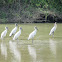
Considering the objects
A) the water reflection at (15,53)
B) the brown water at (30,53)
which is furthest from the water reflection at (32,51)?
the water reflection at (15,53)

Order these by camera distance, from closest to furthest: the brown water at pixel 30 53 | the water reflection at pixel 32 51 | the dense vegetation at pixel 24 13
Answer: the brown water at pixel 30 53 < the water reflection at pixel 32 51 < the dense vegetation at pixel 24 13

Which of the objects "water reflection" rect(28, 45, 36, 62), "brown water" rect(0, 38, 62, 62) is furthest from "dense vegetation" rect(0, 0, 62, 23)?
"water reflection" rect(28, 45, 36, 62)

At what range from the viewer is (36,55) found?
947cm

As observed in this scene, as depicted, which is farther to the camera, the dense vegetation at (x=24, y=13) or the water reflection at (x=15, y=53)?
the dense vegetation at (x=24, y=13)

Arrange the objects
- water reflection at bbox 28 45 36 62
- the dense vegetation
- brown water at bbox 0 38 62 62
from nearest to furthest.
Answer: brown water at bbox 0 38 62 62
water reflection at bbox 28 45 36 62
the dense vegetation

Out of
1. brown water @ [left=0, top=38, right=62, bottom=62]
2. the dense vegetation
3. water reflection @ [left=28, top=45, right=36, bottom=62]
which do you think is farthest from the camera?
the dense vegetation

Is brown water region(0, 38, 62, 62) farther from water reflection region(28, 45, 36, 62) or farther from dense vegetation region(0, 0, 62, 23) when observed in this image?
dense vegetation region(0, 0, 62, 23)

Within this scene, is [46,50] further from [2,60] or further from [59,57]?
Answer: [2,60]

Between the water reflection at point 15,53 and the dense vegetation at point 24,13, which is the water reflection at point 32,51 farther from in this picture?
the dense vegetation at point 24,13

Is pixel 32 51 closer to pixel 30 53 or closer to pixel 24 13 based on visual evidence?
pixel 30 53

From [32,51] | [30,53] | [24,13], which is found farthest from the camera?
[24,13]

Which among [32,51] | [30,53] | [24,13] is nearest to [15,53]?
[30,53]

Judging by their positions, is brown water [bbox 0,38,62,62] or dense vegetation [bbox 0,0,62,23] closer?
brown water [bbox 0,38,62,62]

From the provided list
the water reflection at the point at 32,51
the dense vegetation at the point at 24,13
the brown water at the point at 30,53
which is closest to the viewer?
the brown water at the point at 30,53
